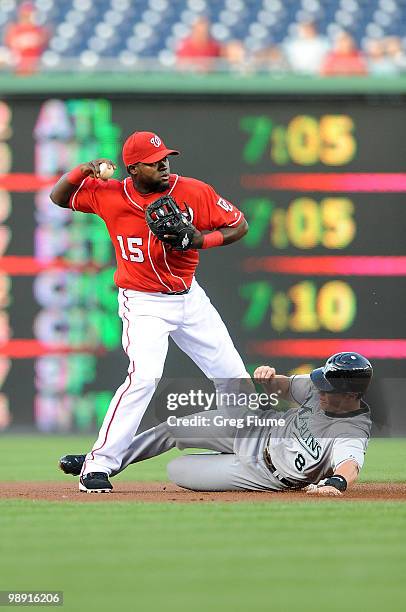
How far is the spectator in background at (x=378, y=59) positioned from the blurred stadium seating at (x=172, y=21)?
0.19 metres

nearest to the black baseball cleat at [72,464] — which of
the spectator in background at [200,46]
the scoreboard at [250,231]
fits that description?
the scoreboard at [250,231]

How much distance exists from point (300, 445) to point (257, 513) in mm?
576

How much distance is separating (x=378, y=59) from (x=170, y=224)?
19.5 ft

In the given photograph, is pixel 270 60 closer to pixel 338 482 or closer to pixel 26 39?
pixel 26 39

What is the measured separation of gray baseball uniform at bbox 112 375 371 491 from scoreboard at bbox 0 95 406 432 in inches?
156

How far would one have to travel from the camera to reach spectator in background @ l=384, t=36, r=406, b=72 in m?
11.3

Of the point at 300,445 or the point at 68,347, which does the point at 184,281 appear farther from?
the point at 68,347

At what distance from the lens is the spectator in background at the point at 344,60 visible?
1030cm

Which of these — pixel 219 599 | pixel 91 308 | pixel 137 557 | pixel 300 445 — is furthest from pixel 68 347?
pixel 219 599

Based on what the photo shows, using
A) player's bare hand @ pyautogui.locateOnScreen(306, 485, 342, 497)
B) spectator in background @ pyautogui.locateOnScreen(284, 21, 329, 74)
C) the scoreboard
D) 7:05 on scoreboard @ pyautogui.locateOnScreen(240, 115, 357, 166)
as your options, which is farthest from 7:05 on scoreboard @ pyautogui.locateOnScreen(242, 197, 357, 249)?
player's bare hand @ pyautogui.locateOnScreen(306, 485, 342, 497)

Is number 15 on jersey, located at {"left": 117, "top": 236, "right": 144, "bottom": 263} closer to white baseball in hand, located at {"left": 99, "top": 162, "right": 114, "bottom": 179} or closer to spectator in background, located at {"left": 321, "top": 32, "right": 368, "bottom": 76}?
Result: white baseball in hand, located at {"left": 99, "top": 162, "right": 114, "bottom": 179}

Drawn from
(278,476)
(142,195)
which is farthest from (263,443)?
(142,195)

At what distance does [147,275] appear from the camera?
6340 millimetres

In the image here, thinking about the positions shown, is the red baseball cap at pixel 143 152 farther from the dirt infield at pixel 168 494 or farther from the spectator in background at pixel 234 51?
the spectator in background at pixel 234 51
